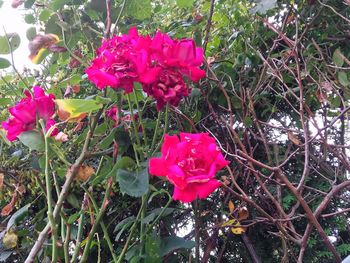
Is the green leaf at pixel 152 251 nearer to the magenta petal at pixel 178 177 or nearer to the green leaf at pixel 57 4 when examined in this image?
the magenta petal at pixel 178 177

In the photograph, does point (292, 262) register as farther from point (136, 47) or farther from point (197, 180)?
point (136, 47)

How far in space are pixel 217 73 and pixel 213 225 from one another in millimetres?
459

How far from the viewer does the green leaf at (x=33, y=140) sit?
0.78m

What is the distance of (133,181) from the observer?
76cm

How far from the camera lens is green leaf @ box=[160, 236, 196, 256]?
0.90 meters

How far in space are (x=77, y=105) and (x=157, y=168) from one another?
190mm

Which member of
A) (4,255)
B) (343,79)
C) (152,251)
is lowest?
(4,255)

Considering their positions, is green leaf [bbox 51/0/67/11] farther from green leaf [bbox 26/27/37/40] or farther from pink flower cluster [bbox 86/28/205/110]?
pink flower cluster [bbox 86/28/205/110]

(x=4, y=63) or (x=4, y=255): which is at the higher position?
(x=4, y=63)

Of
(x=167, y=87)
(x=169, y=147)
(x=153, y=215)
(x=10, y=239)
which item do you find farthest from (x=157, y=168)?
(x=10, y=239)

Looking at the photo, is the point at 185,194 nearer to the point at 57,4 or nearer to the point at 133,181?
the point at 133,181

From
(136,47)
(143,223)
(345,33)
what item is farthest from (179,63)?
(345,33)

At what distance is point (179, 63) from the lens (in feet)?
2.41

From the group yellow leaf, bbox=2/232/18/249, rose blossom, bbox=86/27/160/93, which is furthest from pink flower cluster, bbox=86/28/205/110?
yellow leaf, bbox=2/232/18/249
